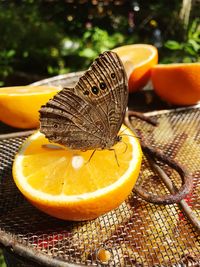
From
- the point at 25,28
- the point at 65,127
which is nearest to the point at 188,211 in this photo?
the point at 65,127

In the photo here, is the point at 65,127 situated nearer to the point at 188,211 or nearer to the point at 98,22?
the point at 188,211

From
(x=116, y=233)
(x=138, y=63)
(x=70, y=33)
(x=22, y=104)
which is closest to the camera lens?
(x=116, y=233)

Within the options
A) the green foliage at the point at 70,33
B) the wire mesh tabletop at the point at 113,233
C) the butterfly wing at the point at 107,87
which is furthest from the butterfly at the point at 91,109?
the green foliage at the point at 70,33

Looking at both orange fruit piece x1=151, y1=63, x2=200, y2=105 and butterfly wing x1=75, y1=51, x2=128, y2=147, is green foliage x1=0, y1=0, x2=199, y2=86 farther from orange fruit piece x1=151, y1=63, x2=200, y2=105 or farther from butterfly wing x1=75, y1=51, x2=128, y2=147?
butterfly wing x1=75, y1=51, x2=128, y2=147

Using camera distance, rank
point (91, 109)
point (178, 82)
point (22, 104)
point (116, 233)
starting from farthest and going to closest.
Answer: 1. point (178, 82)
2. point (22, 104)
3. point (91, 109)
4. point (116, 233)

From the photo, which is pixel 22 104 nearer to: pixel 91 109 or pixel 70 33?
pixel 91 109

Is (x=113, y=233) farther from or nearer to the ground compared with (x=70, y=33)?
farther from the ground

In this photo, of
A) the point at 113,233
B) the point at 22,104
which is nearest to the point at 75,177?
the point at 113,233
